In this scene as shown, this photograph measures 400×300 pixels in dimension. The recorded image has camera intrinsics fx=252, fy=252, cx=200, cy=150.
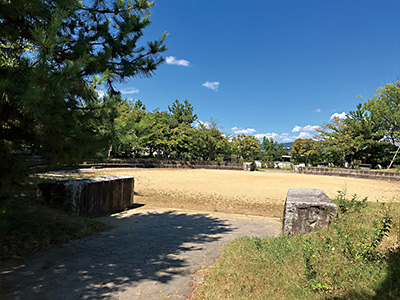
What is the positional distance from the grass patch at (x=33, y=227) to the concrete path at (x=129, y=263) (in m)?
0.25

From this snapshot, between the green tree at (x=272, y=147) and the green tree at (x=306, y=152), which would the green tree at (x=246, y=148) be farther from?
the green tree at (x=272, y=147)

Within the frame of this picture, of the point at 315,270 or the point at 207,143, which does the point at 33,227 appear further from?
the point at 207,143

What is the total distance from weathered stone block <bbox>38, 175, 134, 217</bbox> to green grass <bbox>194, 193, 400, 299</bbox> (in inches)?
143

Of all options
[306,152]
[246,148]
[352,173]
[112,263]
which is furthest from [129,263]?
[306,152]

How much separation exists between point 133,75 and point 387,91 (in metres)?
32.4

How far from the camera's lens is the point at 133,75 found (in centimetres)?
595

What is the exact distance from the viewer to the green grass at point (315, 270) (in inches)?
103

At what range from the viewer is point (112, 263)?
3.68 metres

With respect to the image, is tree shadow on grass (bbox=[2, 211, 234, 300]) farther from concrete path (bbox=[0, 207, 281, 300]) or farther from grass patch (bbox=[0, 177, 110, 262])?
grass patch (bbox=[0, 177, 110, 262])

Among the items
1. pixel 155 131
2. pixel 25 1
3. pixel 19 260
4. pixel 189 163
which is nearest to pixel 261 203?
pixel 19 260

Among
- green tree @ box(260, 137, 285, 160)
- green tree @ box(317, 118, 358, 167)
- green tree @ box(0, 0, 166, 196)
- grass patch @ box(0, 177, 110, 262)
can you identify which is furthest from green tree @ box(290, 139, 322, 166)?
green tree @ box(0, 0, 166, 196)

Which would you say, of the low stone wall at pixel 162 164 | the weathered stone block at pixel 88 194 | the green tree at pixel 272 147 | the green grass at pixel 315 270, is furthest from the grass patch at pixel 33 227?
the green tree at pixel 272 147

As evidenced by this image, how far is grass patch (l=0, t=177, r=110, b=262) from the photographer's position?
3871mm

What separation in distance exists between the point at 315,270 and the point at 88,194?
503 cm
